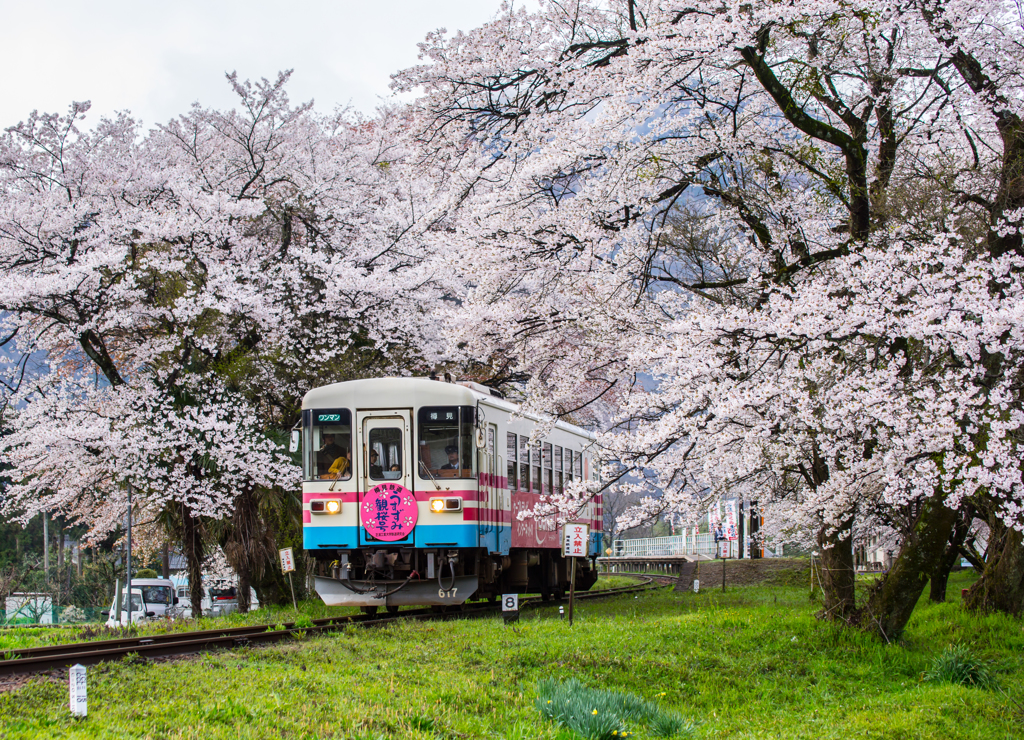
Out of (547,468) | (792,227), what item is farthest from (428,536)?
(792,227)

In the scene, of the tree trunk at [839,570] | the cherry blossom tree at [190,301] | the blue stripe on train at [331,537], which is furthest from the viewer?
the cherry blossom tree at [190,301]

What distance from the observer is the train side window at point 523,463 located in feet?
45.7

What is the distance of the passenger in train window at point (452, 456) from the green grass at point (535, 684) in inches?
76.6

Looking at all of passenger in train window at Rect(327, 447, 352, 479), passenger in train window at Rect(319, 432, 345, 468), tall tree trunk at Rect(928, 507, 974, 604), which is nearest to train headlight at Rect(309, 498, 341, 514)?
passenger in train window at Rect(327, 447, 352, 479)

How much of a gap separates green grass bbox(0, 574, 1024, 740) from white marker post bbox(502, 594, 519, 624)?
23 centimetres

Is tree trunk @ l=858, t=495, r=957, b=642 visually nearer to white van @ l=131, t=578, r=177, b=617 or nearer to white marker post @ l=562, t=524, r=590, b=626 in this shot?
white marker post @ l=562, t=524, r=590, b=626

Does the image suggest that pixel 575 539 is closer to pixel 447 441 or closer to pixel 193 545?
pixel 447 441

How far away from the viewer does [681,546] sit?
3981cm

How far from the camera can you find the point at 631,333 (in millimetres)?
12133

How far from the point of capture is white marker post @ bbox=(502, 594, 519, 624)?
1072 cm

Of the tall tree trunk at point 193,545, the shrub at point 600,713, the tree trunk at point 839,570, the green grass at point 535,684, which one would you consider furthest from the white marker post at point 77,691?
the tall tree trunk at point 193,545

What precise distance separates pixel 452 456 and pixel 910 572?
5523 mm

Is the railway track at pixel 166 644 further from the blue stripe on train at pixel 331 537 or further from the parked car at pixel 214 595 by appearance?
the parked car at pixel 214 595

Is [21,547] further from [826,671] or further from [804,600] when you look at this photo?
[826,671]
